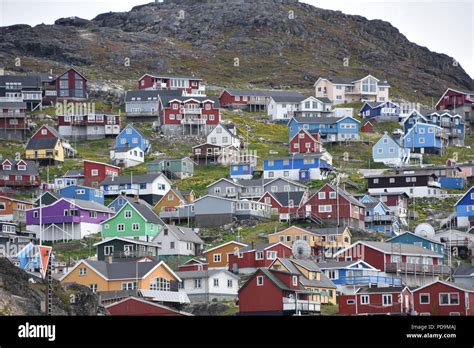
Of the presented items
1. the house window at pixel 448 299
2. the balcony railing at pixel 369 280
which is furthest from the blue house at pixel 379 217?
the house window at pixel 448 299

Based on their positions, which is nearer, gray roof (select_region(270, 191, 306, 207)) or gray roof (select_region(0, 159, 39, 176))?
gray roof (select_region(270, 191, 306, 207))

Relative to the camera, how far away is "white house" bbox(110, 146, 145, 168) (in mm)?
92250

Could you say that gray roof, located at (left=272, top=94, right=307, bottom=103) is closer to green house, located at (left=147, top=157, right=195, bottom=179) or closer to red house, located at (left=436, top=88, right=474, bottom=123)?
red house, located at (left=436, top=88, right=474, bottom=123)

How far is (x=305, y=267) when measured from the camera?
176 feet

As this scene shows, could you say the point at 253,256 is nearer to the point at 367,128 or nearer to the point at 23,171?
the point at 23,171

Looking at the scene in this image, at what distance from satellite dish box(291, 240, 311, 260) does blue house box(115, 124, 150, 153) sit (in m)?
36.4

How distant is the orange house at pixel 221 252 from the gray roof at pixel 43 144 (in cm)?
3390

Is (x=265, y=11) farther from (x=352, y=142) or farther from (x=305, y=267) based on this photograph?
(x=305, y=267)

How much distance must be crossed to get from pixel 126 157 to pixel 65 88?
22853 mm

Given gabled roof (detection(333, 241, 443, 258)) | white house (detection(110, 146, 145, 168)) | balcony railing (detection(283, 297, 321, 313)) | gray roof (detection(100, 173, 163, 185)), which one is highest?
white house (detection(110, 146, 145, 168))

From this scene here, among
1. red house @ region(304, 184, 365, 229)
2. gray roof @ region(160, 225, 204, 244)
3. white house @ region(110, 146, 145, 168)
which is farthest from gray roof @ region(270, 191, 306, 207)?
white house @ region(110, 146, 145, 168)

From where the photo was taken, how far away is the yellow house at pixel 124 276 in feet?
164
